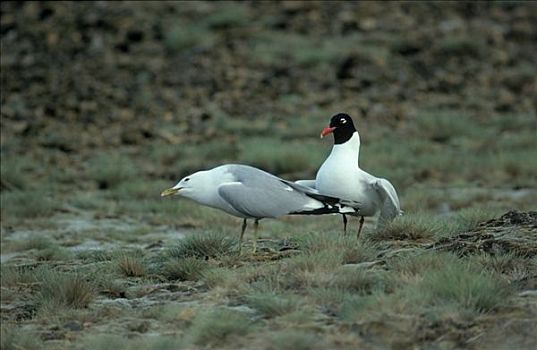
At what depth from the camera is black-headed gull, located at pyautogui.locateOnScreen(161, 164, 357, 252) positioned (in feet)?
32.4

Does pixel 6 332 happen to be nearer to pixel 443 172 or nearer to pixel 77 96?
pixel 443 172

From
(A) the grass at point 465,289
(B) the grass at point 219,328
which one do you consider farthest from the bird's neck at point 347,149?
(B) the grass at point 219,328

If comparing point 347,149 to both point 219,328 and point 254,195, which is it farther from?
point 219,328

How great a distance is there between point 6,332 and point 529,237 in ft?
13.5

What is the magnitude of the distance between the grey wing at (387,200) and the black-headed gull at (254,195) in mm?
275

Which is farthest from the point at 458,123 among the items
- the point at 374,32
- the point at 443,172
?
the point at 374,32

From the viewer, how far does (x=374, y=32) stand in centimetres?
2477

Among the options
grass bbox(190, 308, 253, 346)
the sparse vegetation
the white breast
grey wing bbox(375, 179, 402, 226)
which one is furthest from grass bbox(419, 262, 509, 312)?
the white breast

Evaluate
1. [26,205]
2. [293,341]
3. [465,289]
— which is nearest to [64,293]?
[293,341]

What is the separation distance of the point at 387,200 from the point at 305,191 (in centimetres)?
68

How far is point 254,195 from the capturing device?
9.91m

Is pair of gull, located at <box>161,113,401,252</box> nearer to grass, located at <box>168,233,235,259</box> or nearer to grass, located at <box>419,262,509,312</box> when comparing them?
grass, located at <box>168,233,235,259</box>

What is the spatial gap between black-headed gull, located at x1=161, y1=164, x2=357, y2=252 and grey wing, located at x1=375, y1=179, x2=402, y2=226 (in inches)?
10.8

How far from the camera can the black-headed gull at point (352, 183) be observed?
9.98 metres
